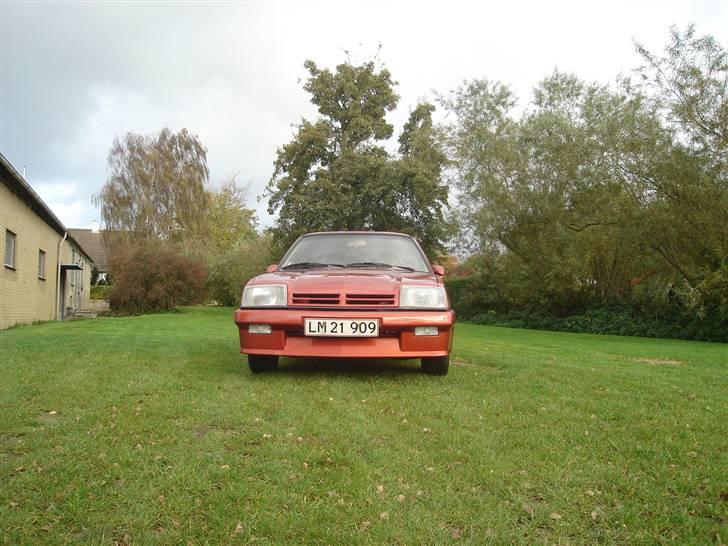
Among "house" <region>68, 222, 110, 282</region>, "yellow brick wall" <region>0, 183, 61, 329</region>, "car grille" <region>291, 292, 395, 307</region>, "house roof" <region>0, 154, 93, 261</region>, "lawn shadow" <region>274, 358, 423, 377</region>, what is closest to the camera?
"car grille" <region>291, 292, 395, 307</region>

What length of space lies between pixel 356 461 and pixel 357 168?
2336 cm

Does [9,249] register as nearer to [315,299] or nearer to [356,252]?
[356,252]

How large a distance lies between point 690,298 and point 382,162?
46.6 feet

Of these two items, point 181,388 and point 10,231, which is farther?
point 10,231

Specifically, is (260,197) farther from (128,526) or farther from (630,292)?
(128,526)

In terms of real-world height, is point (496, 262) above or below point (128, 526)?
above

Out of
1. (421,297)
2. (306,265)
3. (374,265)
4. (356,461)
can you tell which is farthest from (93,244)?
(356,461)

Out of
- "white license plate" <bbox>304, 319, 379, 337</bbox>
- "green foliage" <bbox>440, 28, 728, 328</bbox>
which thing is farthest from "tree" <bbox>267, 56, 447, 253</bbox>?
"white license plate" <bbox>304, 319, 379, 337</bbox>

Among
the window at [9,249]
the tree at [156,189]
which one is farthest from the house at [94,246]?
the window at [9,249]

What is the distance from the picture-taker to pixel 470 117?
23672 mm

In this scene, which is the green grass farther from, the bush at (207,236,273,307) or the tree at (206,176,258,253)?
the tree at (206,176,258,253)

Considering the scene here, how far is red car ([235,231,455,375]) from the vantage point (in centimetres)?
491

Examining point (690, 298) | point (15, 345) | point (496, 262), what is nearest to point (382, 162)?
point (496, 262)

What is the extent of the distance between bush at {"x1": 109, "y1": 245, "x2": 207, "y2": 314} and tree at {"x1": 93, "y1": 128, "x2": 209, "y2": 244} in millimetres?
10482
